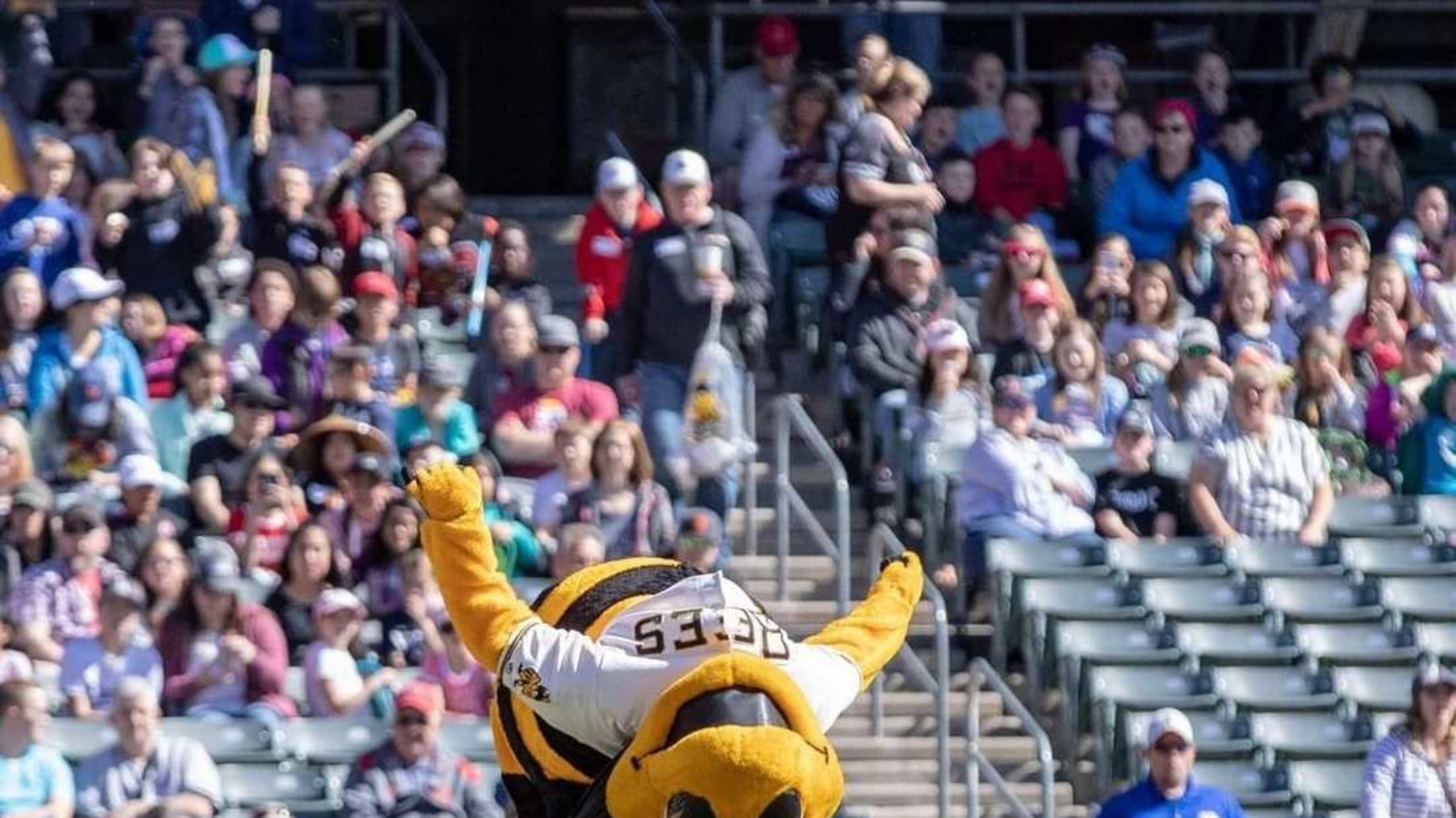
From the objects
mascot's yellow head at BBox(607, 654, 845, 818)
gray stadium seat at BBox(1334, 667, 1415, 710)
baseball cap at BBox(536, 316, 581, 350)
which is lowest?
gray stadium seat at BBox(1334, 667, 1415, 710)

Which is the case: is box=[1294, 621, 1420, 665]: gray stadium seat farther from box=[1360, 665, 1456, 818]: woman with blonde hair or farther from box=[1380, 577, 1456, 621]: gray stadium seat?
box=[1360, 665, 1456, 818]: woman with blonde hair

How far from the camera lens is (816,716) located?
4734 mm

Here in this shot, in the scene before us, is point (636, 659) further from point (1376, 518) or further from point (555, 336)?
point (1376, 518)

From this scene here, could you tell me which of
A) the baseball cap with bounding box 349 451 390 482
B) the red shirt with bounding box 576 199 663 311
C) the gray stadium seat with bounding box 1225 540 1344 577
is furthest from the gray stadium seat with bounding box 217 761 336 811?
the gray stadium seat with bounding box 1225 540 1344 577

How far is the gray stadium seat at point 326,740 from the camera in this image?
1063cm

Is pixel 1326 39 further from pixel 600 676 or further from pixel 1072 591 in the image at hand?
pixel 600 676

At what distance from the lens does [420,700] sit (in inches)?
400

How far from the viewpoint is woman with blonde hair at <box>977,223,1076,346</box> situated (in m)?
12.9

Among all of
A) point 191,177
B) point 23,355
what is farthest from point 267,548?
point 191,177

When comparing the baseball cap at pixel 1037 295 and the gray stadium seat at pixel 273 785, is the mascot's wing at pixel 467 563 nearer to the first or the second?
the gray stadium seat at pixel 273 785

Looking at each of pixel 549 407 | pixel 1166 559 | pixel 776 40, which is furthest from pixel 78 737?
pixel 776 40

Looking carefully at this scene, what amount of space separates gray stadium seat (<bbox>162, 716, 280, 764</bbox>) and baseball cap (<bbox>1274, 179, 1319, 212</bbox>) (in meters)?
5.19

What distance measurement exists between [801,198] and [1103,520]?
2404 mm

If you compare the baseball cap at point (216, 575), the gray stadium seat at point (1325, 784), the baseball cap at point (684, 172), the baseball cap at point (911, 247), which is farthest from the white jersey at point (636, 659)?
the baseball cap at point (911, 247)
